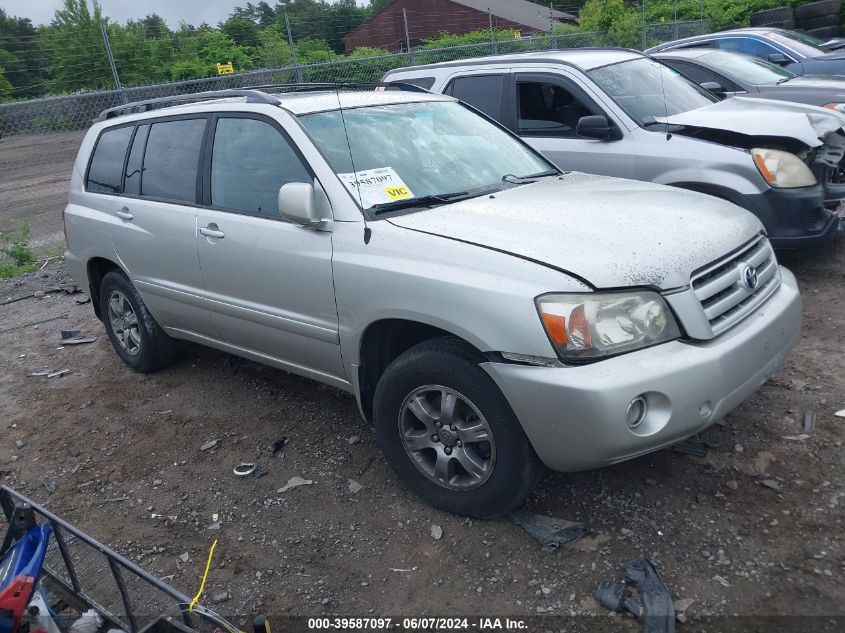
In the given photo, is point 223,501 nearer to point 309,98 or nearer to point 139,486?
point 139,486

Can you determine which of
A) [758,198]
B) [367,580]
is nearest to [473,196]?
[367,580]

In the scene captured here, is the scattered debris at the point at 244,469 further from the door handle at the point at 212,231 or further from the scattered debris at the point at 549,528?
the scattered debris at the point at 549,528

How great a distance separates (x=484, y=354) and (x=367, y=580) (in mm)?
1047

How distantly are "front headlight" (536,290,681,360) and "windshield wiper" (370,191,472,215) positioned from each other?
104 centimetres

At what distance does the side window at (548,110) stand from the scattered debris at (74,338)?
4173 millimetres

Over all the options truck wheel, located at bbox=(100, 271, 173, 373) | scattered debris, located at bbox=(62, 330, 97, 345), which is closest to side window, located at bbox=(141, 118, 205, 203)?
truck wheel, located at bbox=(100, 271, 173, 373)

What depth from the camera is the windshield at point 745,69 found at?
8.87 meters

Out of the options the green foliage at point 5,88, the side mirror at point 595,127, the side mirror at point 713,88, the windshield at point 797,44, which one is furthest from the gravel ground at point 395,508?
the green foliage at point 5,88

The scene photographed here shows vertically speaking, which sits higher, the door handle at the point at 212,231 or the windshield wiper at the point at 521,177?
the windshield wiper at the point at 521,177

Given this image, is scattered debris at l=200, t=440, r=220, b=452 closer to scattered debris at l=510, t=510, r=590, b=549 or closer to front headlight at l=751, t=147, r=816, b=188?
scattered debris at l=510, t=510, r=590, b=549

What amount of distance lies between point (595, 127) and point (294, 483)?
12.3ft

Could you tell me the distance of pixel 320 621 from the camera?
288 cm

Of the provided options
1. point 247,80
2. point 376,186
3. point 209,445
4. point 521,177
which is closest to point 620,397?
point 376,186

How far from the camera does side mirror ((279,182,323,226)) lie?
348 cm
